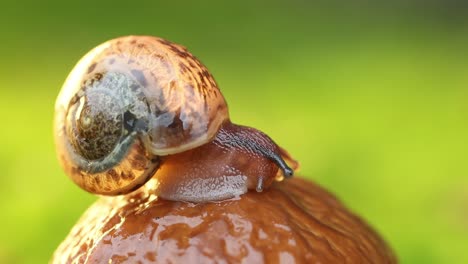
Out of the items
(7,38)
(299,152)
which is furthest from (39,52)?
(299,152)

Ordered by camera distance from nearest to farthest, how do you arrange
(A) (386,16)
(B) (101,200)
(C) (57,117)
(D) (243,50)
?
(C) (57,117), (B) (101,200), (D) (243,50), (A) (386,16)

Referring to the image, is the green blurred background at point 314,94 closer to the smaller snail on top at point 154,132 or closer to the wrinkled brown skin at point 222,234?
the wrinkled brown skin at point 222,234

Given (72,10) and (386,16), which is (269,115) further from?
(72,10)

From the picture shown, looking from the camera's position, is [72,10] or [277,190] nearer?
[277,190]

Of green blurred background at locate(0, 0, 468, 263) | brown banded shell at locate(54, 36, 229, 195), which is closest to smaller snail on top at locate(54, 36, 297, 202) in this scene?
brown banded shell at locate(54, 36, 229, 195)

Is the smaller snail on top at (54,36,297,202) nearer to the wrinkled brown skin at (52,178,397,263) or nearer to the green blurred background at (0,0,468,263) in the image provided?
the wrinkled brown skin at (52,178,397,263)

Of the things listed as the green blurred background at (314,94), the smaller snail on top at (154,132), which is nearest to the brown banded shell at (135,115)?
the smaller snail on top at (154,132)
